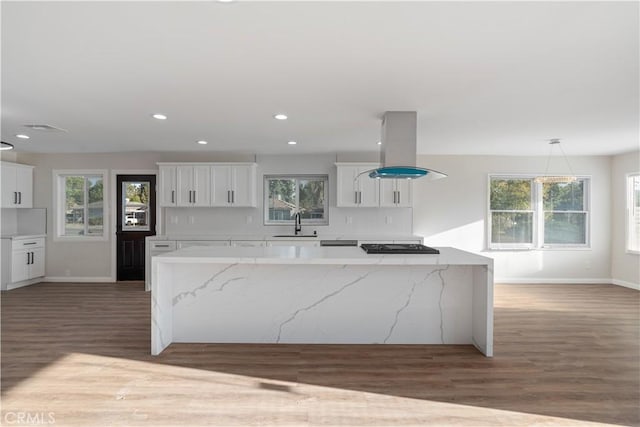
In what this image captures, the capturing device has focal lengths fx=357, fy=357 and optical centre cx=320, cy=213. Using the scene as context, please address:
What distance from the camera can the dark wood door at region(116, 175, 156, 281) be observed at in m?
6.45

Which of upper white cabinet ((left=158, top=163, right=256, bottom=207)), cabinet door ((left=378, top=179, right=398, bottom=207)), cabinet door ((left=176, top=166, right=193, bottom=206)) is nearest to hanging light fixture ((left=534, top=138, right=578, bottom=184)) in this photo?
cabinet door ((left=378, top=179, right=398, bottom=207))

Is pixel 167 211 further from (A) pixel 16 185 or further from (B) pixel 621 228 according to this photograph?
(B) pixel 621 228

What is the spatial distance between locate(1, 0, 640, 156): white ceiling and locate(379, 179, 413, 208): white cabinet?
60.7 inches

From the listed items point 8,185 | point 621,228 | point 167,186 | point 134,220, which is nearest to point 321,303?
point 167,186

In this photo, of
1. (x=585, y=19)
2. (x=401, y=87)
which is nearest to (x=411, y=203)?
(x=401, y=87)

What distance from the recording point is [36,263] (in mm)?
6168

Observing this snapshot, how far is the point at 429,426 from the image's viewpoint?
211 centimetres

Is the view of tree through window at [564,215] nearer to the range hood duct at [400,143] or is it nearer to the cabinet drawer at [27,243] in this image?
the range hood duct at [400,143]

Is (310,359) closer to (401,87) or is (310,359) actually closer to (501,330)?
(501,330)

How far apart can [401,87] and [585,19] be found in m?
1.29

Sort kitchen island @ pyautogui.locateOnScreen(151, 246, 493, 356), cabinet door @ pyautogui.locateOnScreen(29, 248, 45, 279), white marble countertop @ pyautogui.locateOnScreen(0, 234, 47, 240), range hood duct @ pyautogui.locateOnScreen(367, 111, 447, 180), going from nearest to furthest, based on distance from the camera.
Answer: kitchen island @ pyautogui.locateOnScreen(151, 246, 493, 356) < range hood duct @ pyautogui.locateOnScreen(367, 111, 447, 180) < white marble countertop @ pyautogui.locateOnScreen(0, 234, 47, 240) < cabinet door @ pyautogui.locateOnScreen(29, 248, 45, 279)

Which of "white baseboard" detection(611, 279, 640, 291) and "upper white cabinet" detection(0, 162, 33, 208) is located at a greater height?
"upper white cabinet" detection(0, 162, 33, 208)

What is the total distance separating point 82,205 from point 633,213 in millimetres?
9688

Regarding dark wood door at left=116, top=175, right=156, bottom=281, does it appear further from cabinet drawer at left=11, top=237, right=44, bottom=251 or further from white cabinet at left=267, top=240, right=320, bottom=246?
white cabinet at left=267, top=240, right=320, bottom=246
